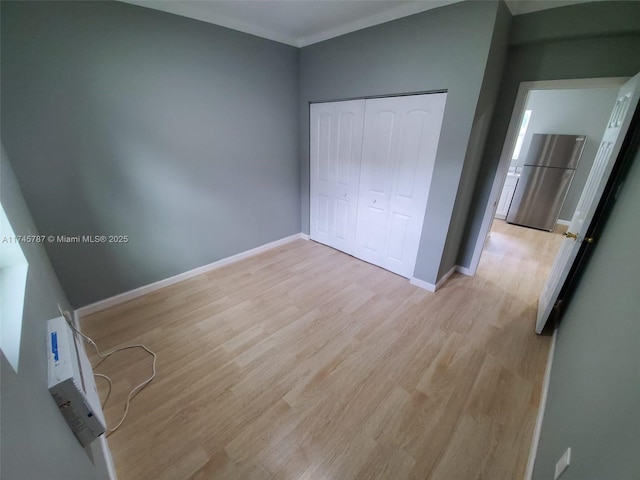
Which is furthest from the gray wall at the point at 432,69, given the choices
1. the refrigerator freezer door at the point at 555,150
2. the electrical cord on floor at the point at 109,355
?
the refrigerator freezer door at the point at 555,150

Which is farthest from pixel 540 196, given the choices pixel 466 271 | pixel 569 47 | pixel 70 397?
pixel 70 397

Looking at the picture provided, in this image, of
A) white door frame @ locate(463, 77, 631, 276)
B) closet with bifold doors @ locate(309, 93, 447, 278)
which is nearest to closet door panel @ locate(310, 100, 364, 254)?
closet with bifold doors @ locate(309, 93, 447, 278)

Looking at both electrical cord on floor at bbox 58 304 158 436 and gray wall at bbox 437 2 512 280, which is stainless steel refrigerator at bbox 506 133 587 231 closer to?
gray wall at bbox 437 2 512 280

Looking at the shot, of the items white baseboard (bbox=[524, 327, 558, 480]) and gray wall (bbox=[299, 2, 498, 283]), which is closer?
white baseboard (bbox=[524, 327, 558, 480])

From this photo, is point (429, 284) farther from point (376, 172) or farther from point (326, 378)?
point (326, 378)

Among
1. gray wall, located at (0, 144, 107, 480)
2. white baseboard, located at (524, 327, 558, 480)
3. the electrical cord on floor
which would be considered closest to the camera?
gray wall, located at (0, 144, 107, 480)

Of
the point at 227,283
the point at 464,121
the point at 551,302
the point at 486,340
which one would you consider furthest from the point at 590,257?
the point at 227,283

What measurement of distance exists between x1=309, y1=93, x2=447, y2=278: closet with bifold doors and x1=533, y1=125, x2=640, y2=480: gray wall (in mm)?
1352

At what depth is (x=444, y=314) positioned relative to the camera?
2.36 m

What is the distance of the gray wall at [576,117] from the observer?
4.09 meters

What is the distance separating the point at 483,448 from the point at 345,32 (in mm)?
3547

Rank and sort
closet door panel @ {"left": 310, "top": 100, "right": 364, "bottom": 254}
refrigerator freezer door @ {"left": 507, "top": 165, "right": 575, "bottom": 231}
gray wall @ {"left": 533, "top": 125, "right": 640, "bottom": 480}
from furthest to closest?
refrigerator freezer door @ {"left": 507, "top": 165, "right": 575, "bottom": 231} < closet door panel @ {"left": 310, "top": 100, "right": 364, "bottom": 254} < gray wall @ {"left": 533, "top": 125, "right": 640, "bottom": 480}

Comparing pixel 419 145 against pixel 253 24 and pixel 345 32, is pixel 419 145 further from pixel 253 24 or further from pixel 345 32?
pixel 253 24

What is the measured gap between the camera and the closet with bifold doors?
2.44m
